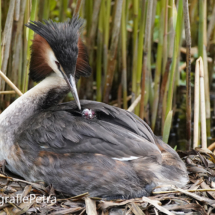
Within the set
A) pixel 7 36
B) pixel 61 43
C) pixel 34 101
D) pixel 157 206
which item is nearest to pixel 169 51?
pixel 61 43

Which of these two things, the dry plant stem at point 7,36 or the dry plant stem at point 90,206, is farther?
the dry plant stem at point 7,36

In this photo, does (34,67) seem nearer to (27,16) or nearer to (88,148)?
(27,16)

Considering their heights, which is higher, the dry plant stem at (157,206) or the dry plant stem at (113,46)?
the dry plant stem at (113,46)

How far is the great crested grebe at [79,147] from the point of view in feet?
9.68

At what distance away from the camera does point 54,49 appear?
3260 millimetres

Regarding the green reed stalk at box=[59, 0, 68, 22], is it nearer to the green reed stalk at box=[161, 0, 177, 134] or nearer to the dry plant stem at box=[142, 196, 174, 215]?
the green reed stalk at box=[161, 0, 177, 134]

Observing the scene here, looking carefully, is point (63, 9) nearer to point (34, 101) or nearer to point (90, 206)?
point (34, 101)

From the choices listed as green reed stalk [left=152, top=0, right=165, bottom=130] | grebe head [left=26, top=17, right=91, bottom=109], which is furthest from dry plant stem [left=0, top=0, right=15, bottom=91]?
green reed stalk [left=152, top=0, right=165, bottom=130]

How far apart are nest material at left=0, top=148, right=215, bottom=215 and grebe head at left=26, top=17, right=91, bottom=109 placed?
30.2 inches

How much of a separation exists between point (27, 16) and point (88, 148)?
158cm

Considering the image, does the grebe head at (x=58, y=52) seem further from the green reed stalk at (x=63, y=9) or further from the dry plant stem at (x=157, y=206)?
the green reed stalk at (x=63, y=9)

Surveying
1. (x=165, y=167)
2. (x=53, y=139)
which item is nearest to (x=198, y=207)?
(x=165, y=167)

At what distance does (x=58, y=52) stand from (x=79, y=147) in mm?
841

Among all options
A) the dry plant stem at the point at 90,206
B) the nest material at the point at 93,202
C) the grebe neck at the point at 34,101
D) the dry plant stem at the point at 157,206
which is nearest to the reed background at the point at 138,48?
the grebe neck at the point at 34,101
